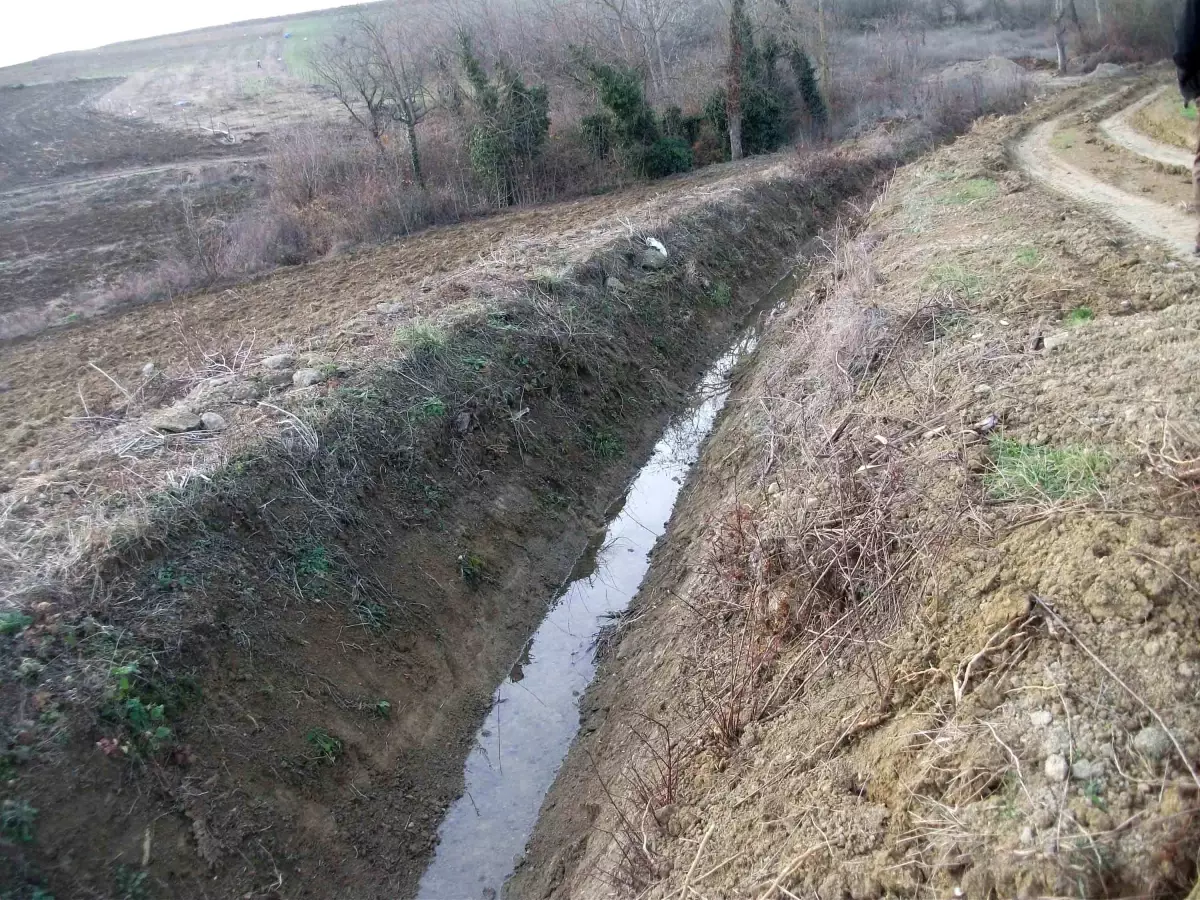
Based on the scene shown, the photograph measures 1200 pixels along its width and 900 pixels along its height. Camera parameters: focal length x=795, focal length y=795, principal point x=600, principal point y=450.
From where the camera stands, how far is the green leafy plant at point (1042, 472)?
16.9 feet

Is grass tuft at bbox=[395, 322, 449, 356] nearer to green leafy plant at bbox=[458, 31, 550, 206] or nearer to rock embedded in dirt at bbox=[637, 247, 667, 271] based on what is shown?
rock embedded in dirt at bbox=[637, 247, 667, 271]

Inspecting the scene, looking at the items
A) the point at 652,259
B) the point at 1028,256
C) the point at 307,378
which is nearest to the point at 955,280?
the point at 1028,256

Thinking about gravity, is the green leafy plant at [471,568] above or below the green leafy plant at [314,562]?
below

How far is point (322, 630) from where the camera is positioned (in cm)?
731

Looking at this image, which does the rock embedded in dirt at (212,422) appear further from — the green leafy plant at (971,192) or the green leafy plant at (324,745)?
the green leafy plant at (971,192)

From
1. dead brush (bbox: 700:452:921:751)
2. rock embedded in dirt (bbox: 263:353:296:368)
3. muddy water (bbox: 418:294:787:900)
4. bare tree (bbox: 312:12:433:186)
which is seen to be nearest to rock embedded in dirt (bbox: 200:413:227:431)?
rock embedded in dirt (bbox: 263:353:296:368)

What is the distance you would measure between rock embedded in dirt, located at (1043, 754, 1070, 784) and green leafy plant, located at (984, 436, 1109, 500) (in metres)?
2.00

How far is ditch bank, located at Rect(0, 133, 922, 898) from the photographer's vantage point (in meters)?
5.55

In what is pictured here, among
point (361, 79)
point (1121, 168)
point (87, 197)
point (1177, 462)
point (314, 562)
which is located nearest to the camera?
point (1177, 462)

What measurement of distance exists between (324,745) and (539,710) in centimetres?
211

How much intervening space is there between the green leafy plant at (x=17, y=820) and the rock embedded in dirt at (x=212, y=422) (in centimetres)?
414

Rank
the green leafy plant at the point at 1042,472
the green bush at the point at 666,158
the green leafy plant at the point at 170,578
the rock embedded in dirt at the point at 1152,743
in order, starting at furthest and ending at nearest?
the green bush at the point at 666,158 → the green leafy plant at the point at 170,578 → the green leafy plant at the point at 1042,472 → the rock embedded in dirt at the point at 1152,743

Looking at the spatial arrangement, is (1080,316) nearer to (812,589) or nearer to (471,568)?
(812,589)

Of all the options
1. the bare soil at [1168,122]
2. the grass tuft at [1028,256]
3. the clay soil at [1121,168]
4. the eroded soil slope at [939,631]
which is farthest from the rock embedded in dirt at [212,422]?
the bare soil at [1168,122]
